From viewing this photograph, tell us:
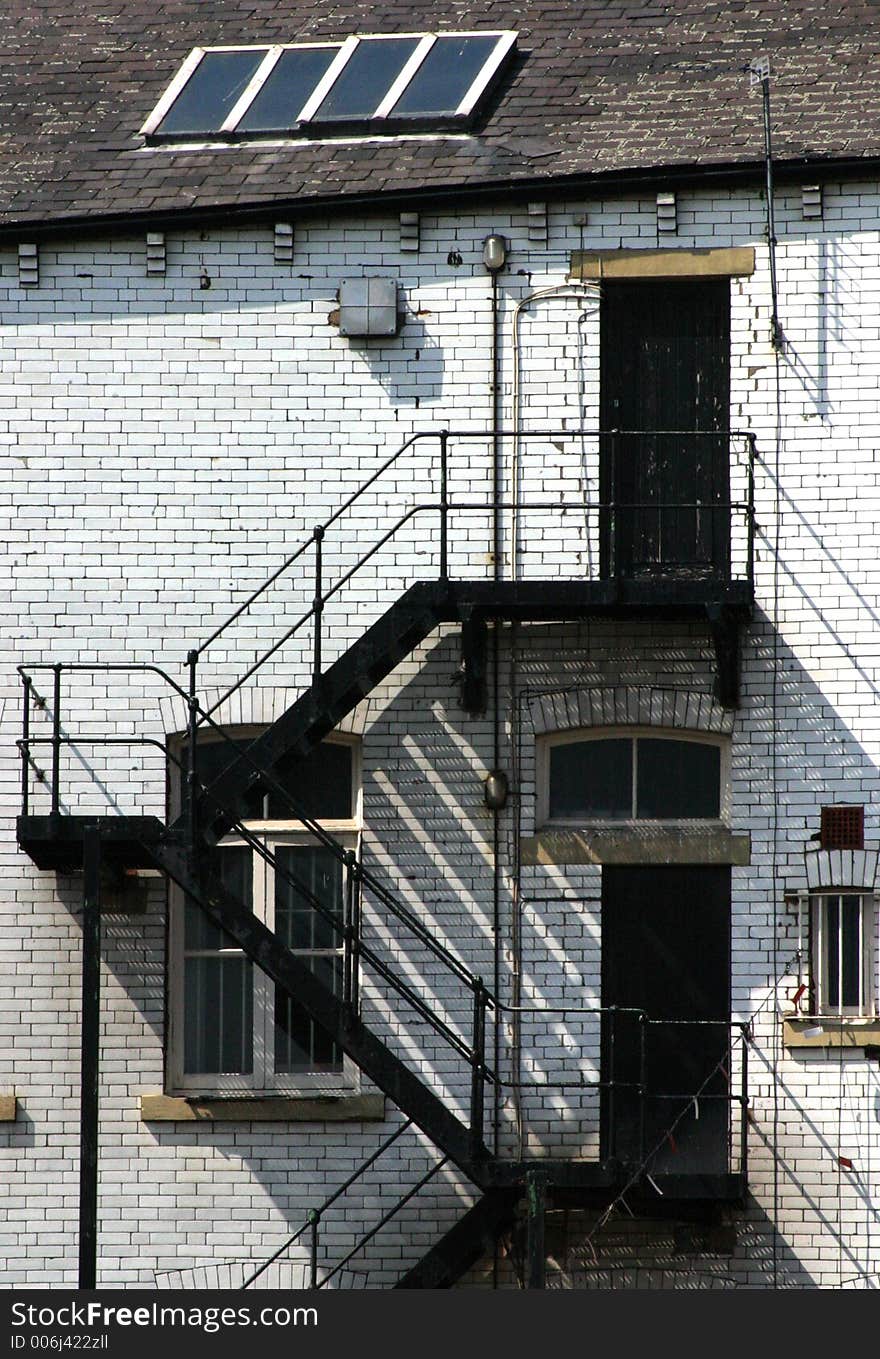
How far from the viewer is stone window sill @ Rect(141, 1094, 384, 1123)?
549 inches

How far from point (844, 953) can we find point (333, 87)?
691 cm

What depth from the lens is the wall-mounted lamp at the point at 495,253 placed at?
567 inches

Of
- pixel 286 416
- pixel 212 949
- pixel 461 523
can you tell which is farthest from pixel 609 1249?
pixel 286 416

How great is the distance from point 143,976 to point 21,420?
379cm

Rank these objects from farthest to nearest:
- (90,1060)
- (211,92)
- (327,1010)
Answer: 1. (211,92)
2. (327,1010)
3. (90,1060)

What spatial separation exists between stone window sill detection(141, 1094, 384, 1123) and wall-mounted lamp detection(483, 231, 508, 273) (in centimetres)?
546

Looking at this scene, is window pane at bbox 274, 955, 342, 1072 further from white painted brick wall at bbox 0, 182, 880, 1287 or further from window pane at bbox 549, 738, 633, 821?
window pane at bbox 549, 738, 633, 821

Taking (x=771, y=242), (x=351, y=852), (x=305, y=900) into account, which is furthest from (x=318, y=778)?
(x=771, y=242)

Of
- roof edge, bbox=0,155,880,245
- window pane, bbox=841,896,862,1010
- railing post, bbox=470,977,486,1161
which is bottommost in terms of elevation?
railing post, bbox=470,977,486,1161

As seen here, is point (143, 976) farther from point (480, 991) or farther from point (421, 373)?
point (421, 373)

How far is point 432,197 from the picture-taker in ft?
47.2

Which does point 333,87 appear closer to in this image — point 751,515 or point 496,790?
point 751,515

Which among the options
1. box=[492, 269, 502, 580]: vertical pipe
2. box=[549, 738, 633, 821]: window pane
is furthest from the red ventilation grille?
box=[492, 269, 502, 580]: vertical pipe

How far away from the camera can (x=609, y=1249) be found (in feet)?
45.3
